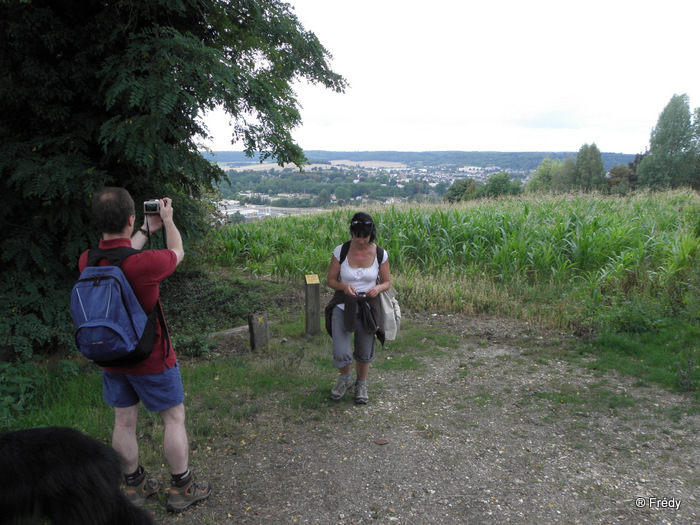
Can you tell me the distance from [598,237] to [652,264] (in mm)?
1047

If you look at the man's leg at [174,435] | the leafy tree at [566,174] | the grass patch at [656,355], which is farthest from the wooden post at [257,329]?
the leafy tree at [566,174]

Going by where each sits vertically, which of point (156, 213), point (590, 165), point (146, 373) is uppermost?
point (590, 165)

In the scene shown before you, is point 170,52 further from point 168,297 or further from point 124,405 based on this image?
point 168,297

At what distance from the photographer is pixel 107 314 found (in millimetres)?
2307

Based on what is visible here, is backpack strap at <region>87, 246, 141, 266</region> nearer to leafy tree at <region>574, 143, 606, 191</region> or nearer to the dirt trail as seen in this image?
the dirt trail

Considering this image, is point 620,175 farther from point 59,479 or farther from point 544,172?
point 59,479

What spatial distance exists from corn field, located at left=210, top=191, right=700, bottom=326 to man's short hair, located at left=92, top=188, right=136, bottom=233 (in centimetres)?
603

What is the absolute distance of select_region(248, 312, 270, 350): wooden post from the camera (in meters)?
5.84

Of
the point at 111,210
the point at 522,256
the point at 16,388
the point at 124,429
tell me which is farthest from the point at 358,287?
the point at 522,256

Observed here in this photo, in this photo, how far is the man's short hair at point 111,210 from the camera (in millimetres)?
2438

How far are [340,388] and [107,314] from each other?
9.08 feet

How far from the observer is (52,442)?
5.07 ft

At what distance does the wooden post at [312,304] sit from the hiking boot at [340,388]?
196 cm

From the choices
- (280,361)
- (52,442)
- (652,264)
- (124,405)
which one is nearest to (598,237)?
(652,264)
